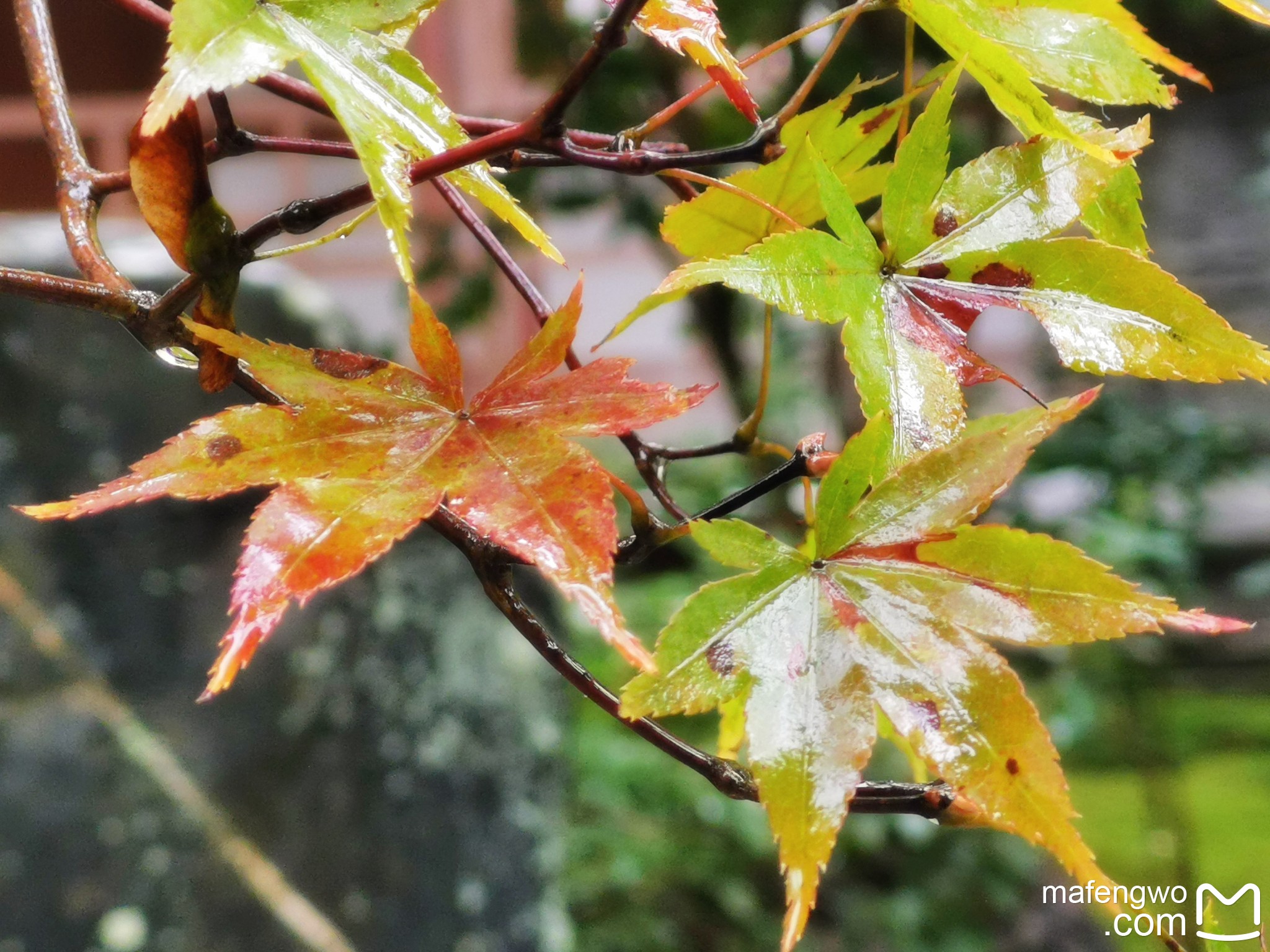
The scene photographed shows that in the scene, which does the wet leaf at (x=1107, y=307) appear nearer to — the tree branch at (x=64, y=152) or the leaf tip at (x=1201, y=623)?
the leaf tip at (x=1201, y=623)

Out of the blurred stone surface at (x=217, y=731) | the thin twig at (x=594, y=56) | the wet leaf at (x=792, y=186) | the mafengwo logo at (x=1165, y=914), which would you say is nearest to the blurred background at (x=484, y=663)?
the blurred stone surface at (x=217, y=731)

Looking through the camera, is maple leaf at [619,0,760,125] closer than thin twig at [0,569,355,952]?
Yes

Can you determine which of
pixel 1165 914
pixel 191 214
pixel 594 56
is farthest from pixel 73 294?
pixel 1165 914

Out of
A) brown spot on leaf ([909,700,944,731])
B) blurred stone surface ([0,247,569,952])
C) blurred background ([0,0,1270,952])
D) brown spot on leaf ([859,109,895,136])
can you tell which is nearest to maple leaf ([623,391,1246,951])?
brown spot on leaf ([909,700,944,731])

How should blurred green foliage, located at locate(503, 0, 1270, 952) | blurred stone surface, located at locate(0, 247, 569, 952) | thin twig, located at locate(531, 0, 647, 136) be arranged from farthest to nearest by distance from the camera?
blurred green foliage, located at locate(503, 0, 1270, 952)
blurred stone surface, located at locate(0, 247, 569, 952)
thin twig, located at locate(531, 0, 647, 136)

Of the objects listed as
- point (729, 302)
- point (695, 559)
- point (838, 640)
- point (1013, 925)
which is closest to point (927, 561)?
point (838, 640)

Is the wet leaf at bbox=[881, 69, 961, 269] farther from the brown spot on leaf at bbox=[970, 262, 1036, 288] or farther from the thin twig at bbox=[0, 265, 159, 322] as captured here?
the thin twig at bbox=[0, 265, 159, 322]
